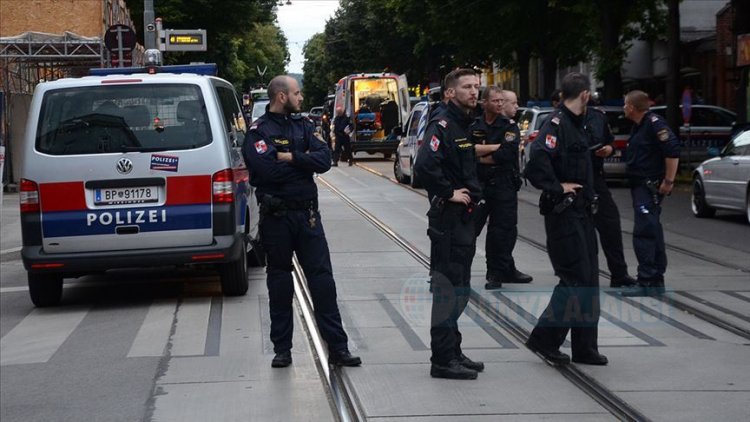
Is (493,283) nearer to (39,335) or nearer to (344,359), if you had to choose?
(344,359)

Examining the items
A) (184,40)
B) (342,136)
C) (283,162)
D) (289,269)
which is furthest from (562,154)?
(342,136)

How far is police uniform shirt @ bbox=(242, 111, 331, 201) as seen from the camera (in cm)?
801

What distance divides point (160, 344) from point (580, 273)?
3126 mm

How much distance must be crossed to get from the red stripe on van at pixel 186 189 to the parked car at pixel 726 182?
390 inches

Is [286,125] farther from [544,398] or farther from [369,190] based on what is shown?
[369,190]

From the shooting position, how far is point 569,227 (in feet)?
26.4

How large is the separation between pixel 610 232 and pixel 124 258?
14.3 ft

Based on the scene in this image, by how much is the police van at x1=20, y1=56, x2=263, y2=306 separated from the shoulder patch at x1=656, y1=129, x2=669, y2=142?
3697 millimetres

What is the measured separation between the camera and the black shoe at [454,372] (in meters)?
7.61

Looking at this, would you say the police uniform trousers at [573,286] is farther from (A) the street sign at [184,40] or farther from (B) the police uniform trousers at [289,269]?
(A) the street sign at [184,40]

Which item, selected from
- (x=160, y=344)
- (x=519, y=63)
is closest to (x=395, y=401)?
(x=160, y=344)

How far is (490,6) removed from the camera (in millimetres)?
40062

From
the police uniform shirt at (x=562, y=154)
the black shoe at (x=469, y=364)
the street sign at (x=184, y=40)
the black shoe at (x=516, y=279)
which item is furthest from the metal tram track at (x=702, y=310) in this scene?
the street sign at (x=184, y=40)

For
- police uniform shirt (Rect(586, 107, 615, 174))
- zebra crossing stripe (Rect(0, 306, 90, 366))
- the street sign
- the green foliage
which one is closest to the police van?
zebra crossing stripe (Rect(0, 306, 90, 366))
